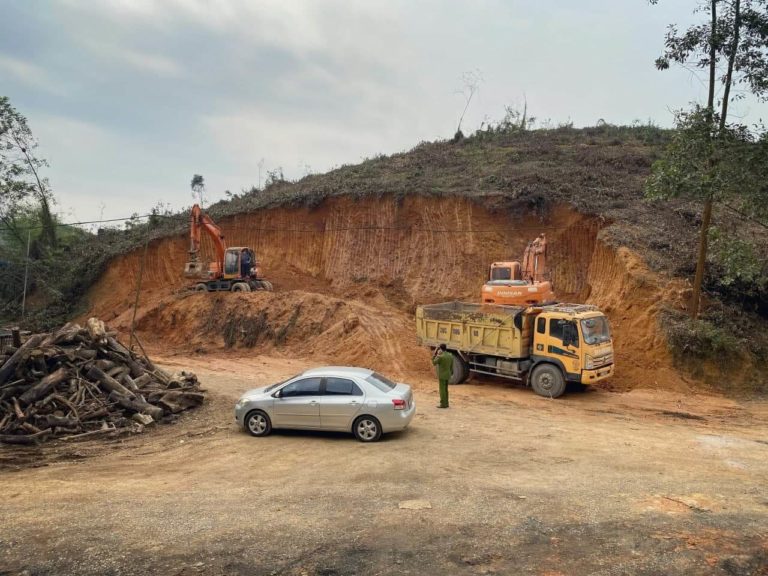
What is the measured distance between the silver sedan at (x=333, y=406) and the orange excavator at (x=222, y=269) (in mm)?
16924

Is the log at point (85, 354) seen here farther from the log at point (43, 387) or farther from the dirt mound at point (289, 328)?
the dirt mound at point (289, 328)

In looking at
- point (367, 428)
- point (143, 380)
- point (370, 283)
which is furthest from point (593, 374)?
point (370, 283)

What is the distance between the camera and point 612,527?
7043 millimetres

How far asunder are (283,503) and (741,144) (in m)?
10.2

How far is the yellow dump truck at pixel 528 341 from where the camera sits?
604 inches

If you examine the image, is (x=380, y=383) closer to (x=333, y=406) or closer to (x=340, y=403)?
(x=340, y=403)

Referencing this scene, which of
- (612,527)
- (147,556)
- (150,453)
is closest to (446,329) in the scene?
(150,453)

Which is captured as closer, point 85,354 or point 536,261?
point 85,354

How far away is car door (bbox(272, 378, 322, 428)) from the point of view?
1147 cm

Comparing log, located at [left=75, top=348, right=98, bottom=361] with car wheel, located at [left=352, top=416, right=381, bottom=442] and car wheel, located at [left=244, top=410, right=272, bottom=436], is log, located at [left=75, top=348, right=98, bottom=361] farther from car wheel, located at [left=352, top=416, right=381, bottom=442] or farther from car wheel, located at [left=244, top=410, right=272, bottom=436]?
car wheel, located at [left=352, top=416, right=381, bottom=442]

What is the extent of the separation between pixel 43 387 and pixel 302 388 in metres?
5.65

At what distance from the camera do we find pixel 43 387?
12.3m

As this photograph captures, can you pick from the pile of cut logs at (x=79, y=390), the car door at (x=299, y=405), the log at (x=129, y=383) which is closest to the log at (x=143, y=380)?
the pile of cut logs at (x=79, y=390)

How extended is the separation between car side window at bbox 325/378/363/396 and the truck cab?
6700mm
